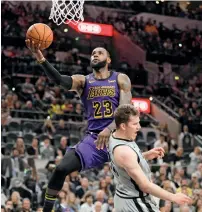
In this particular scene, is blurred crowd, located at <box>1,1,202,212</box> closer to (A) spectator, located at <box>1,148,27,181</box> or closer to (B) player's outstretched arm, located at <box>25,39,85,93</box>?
(A) spectator, located at <box>1,148,27,181</box>

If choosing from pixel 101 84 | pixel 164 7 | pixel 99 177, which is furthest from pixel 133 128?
pixel 164 7

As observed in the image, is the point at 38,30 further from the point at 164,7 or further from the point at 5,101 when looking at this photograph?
the point at 164,7

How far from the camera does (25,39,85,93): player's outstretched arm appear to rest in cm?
780

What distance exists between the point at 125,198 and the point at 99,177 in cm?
912

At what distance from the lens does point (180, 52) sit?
2659cm

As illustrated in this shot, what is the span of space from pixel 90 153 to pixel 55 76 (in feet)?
3.42

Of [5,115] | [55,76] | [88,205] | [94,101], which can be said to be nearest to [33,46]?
[55,76]

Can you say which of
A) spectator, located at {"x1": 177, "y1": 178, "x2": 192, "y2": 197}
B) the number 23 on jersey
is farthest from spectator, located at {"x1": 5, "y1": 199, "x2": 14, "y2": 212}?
the number 23 on jersey

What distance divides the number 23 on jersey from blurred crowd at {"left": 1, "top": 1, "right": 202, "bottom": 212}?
4.84 meters

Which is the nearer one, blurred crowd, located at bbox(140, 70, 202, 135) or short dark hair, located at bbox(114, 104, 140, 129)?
short dark hair, located at bbox(114, 104, 140, 129)

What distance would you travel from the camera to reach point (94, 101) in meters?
8.26

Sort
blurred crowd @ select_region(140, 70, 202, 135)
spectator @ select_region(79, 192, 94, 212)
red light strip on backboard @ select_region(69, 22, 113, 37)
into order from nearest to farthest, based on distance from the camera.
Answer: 1. spectator @ select_region(79, 192, 94, 212)
2. blurred crowd @ select_region(140, 70, 202, 135)
3. red light strip on backboard @ select_region(69, 22, 113, 37)

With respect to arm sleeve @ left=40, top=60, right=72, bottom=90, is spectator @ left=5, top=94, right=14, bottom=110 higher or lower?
lower

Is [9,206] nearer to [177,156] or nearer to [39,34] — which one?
[39,34]
